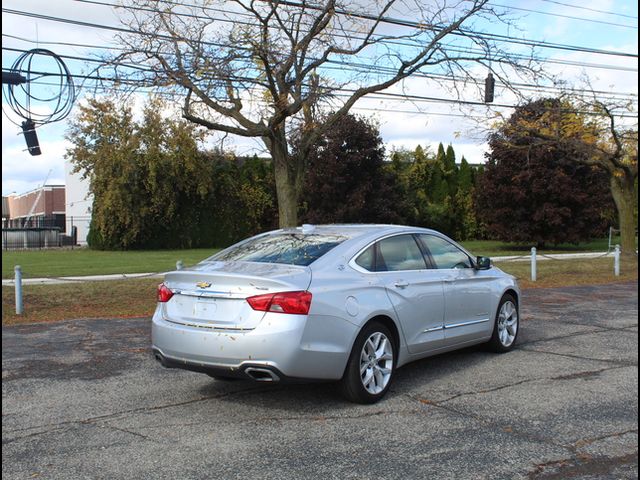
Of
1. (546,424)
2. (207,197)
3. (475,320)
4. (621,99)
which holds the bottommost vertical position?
(546,424)

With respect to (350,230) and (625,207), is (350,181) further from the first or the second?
(350,230)

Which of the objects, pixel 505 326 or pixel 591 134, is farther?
pixel 591 134

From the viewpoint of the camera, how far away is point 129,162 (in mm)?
33625

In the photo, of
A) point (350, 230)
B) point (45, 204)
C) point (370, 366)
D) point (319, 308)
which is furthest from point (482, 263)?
point (45, 204)

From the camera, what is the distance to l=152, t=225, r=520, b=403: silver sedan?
17.5ft

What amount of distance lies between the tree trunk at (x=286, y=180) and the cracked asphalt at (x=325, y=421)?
6.28 metres

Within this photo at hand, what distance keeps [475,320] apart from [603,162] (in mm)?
17530

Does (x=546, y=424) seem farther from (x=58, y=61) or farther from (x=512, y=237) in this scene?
(x=512, y=237)

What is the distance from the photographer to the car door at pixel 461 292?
278 inches

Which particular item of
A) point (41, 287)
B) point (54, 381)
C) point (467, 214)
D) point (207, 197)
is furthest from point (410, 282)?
point (467, 214)

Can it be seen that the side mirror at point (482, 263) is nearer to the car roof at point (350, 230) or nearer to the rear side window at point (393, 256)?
the rear side window at point (393, 256)

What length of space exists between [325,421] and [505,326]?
139 inches

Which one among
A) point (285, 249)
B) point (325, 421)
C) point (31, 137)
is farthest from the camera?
point (31, 137)

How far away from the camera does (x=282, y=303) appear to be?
5320 millimetres
